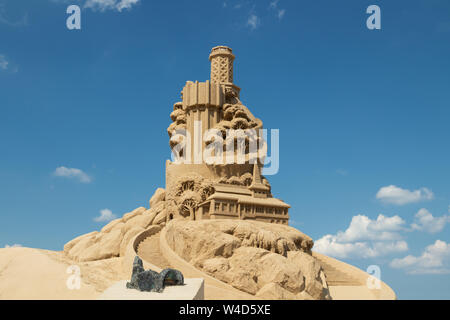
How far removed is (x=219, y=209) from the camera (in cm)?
4094

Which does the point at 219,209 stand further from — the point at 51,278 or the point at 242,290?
the point at 51,278

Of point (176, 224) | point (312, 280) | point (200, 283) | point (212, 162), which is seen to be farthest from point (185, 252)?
point (200, 283)

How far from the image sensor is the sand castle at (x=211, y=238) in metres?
31.0

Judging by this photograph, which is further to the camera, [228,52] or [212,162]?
[228,52]

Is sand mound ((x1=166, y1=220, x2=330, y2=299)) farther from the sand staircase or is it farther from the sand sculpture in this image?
the sand sculpture

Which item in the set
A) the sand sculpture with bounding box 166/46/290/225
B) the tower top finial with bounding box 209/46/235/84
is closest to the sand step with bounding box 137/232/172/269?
the sand sculpture with bounding box 166/46/290/225

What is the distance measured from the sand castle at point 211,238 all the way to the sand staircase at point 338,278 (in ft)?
0.33

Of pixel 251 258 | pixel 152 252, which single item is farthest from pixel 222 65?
pixel 251 258

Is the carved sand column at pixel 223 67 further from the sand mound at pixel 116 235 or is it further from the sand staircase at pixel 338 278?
the sand staircase at pixel 338 278

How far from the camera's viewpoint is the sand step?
35844 millimetres

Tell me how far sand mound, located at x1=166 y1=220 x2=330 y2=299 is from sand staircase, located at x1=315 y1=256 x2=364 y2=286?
11.0 ft

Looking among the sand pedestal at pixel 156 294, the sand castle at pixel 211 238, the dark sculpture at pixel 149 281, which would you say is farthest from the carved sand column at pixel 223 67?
the dark sculpture at pixel 149 281
